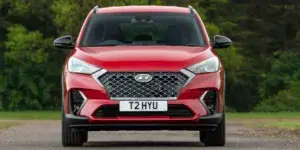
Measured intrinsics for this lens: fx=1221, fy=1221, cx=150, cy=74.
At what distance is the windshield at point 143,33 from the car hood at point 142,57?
0.52m

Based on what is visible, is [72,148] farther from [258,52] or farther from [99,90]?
[258,52]

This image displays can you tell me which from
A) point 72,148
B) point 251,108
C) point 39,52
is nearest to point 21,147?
point 72,148

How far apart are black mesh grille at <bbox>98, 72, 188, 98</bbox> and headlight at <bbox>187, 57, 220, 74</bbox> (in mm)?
153

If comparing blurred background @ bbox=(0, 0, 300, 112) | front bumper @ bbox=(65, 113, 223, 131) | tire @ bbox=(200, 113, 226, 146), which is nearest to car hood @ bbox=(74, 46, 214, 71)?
front bumper @ bbox=(65, 113, 223, 131)

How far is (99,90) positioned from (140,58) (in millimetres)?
644

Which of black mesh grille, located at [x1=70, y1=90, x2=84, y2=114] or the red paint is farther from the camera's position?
black mesh grille, located at [x1=70, y1=90, x2=84, y2=114]

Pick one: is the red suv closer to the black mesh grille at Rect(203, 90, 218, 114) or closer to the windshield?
the black mesh grille at Rect(203, 90, 218, 114)

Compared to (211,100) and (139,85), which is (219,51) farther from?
(139,85)

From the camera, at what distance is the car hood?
14219 millimetres

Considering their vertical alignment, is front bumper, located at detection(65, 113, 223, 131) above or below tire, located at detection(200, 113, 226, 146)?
above

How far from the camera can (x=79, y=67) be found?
14320 millimetres

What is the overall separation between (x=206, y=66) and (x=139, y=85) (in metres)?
0.84

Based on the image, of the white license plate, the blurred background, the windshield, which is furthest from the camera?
the blurred background

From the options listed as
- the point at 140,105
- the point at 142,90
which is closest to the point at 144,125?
the point at 140,105
